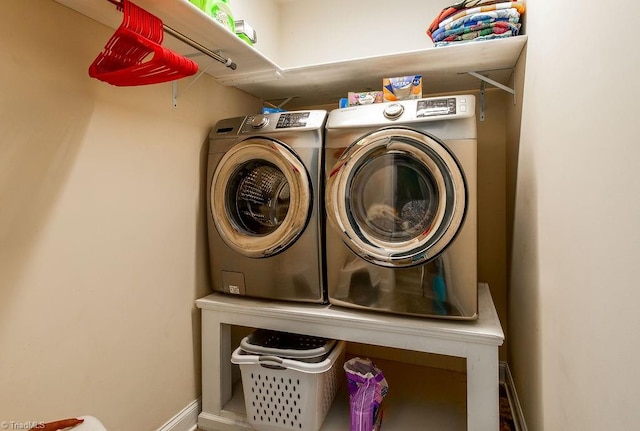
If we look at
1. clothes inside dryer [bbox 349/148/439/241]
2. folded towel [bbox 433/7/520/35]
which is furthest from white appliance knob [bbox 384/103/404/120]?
folded towel [bbox 433/7/520/35]

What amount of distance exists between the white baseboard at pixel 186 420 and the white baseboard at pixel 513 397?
1630 millimetres

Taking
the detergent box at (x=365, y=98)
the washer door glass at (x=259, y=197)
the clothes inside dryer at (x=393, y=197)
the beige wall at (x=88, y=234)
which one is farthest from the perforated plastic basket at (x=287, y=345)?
the detergent box at (x=365, y=98)

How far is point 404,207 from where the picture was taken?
64.4 inches

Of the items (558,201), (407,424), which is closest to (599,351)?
(558,201)

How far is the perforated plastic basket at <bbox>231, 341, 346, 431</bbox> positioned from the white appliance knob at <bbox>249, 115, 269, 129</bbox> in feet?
3.79

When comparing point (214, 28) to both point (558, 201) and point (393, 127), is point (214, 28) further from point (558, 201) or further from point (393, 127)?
point (558, 201)

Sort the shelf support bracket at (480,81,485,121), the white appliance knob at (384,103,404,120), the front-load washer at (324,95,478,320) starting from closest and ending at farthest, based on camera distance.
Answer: the front-load washer at (324,95,478,320)
the white appliance knob at (384,103,404,120)
the shelf support bracket at (480,81,485,121)

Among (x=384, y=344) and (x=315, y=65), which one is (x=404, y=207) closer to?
(x=384, y=344)

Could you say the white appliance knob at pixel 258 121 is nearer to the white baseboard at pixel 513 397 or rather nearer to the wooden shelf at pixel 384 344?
the wooden shelf at pixel 384 344

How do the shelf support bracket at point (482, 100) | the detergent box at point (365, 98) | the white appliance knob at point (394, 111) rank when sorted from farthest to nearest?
the shelf support bracket at point (482, 100), the detergent box at point (365, 98), the white appliance knob at point (394, 111)

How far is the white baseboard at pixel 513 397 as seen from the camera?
166cm

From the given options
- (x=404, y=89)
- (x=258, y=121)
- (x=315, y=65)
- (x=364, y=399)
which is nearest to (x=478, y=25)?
(x=404, y=89)

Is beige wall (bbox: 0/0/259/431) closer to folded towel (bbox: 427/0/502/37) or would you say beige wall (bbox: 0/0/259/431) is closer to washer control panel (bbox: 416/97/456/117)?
washer control panel (bbox: 416/97/456/117)

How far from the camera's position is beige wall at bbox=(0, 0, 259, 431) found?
3.55ft
